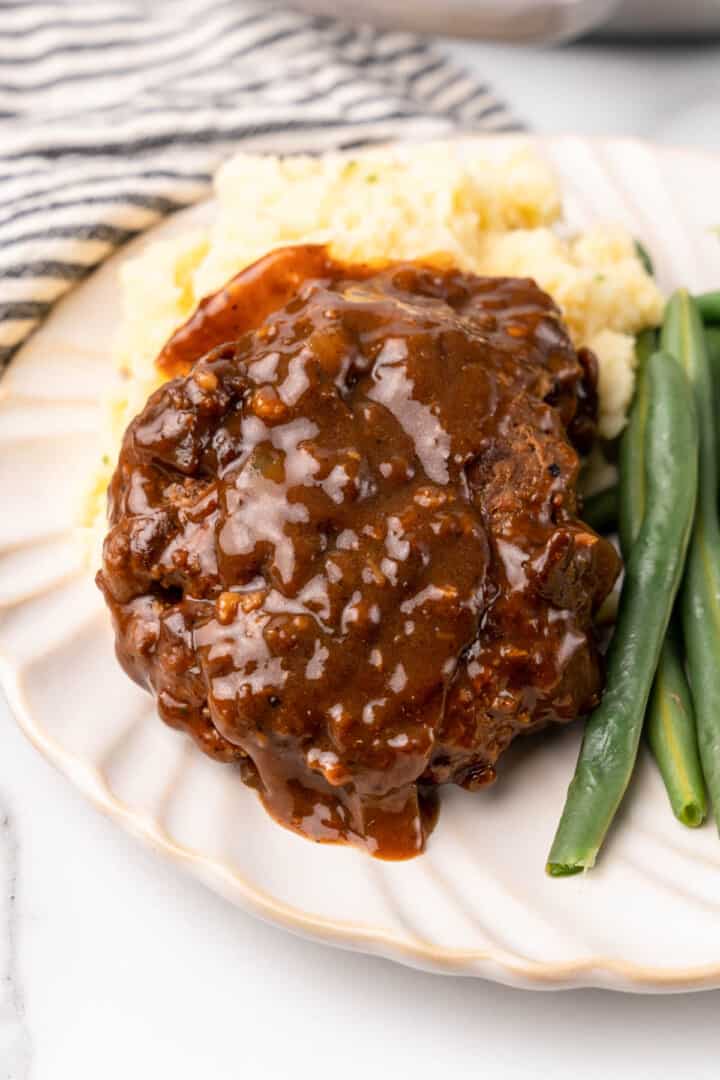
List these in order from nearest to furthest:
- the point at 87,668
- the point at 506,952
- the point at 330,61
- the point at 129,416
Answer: the point at 506,952 → the point at 87,668 → the point at 129,416 → the point at 330,61

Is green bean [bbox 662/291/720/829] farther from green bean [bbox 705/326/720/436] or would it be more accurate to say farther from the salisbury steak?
the salisbury steak

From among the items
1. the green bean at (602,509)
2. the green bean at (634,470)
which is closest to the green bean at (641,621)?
the green bean at (634,470)

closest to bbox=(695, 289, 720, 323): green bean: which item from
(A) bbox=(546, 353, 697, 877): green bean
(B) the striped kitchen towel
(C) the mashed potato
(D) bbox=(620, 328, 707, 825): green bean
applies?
(C) the mashed potato

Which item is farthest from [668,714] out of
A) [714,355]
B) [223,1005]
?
[714,355]

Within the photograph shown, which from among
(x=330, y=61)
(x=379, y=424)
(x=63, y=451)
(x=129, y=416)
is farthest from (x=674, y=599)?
(x=330, y=61)

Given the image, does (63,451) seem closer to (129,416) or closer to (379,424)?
(129,416)

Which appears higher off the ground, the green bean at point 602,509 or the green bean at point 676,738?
the green bean at point 602,509

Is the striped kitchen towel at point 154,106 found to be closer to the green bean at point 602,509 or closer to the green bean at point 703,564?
the green bean at point 703,564
